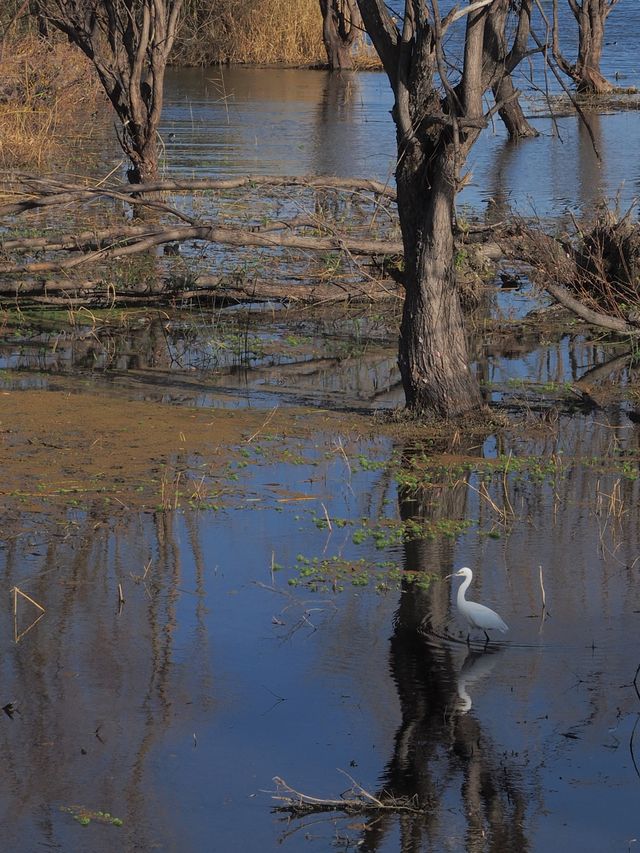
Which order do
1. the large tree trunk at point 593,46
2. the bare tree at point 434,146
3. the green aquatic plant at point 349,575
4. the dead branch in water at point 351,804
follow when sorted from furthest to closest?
the large tree trunk at point 593,46 → the bare tree at point 434,146 → the green aquatic plant at point 349,575 → the dead branch in water at point 351,804

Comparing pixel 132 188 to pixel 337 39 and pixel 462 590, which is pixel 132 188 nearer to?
pixel 462 590

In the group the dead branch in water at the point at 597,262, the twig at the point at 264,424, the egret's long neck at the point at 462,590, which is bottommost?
the twig at the point at 264,424

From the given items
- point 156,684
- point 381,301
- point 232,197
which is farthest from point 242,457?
point 232,197

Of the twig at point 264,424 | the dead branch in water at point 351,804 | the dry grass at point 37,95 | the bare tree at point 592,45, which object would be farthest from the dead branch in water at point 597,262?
the bare tree at point 592,45

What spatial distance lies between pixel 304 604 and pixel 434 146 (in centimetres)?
349

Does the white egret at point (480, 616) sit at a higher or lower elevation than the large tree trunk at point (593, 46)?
lower

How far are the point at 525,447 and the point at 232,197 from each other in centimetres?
988

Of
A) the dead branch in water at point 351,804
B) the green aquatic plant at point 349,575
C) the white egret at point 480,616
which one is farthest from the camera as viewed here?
the green aquatic plant at point 349,575

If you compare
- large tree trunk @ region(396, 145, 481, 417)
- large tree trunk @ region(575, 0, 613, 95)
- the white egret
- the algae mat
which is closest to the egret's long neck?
the white egret

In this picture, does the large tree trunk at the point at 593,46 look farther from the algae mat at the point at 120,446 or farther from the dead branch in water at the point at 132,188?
the algae mat at the point at 120,446

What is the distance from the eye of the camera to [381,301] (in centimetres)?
1251

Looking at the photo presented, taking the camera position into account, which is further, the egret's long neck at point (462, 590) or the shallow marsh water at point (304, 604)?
the egret's long neck at point (462, 590)

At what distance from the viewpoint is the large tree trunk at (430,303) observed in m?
8.21

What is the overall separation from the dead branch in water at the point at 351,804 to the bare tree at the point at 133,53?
1279cm
